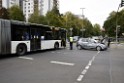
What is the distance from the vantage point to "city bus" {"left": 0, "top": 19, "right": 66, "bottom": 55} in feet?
65.4

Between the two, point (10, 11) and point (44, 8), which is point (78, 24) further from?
point (44, 8)

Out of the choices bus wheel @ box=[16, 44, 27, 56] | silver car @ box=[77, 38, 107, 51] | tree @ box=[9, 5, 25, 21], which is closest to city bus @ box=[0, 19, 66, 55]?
bus wheel @ box=[16, 44, 27, 56]

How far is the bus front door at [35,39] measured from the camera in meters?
24.1

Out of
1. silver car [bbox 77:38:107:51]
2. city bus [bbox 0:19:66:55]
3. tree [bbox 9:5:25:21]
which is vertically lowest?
silver car [bbox 77:38:107:51]

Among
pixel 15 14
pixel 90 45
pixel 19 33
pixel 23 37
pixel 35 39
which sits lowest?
pixel 90 45

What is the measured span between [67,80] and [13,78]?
2.16 metres

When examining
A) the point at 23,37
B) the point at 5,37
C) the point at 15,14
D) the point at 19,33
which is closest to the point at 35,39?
the point at 23,37

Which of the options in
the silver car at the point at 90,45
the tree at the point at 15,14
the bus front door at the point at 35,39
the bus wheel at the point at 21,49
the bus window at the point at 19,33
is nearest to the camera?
the bus window at the point at 19,33

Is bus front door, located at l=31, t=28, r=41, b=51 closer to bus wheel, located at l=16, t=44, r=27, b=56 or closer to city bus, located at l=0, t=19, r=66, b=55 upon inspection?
city bus, located at l=0, t=19, r=66, b=55

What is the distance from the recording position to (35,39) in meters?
24.6

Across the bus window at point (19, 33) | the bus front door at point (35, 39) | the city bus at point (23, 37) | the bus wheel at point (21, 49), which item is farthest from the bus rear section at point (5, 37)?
the bus front door at point (35, 39)

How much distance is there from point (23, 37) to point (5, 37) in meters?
2.81

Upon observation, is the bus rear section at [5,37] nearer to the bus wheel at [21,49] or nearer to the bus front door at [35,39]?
the bus wheel at [21,49]

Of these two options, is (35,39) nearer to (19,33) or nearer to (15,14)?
(19,33)
